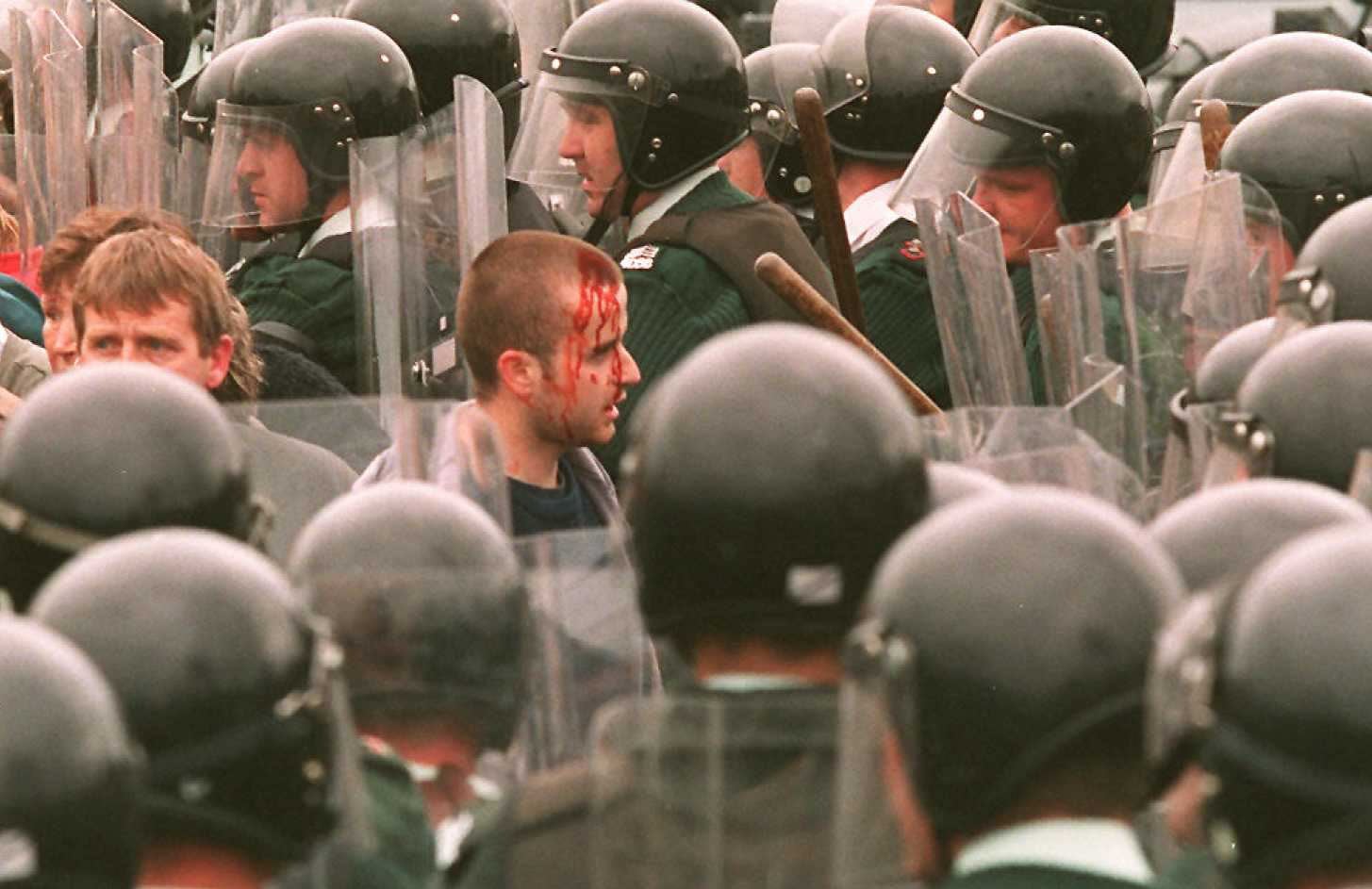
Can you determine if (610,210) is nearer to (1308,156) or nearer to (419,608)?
(1308,156)

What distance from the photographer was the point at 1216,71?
9188 millimetres

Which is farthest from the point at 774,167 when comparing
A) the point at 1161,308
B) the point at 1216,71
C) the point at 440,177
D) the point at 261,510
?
the point at 261,510

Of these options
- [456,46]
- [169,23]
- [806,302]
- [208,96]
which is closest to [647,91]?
[456,46]

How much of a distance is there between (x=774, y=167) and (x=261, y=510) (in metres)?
4.81

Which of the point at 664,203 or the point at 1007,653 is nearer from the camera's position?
the point at 1007,653

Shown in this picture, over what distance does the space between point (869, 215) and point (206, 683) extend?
5.07 m

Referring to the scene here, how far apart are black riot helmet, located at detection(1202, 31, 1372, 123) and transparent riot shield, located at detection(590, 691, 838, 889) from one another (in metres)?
4.91

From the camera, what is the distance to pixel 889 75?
9.43 m

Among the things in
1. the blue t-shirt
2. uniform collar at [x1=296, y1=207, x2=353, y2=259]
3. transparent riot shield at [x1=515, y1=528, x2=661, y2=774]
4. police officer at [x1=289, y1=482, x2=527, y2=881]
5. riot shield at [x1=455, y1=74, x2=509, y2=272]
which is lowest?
uniform collar at [x1=296, y1=207, x2=353, y2=259]

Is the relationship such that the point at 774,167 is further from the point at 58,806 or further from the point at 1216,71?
the point at 58,806

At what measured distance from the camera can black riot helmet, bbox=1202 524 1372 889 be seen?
3.68 meters

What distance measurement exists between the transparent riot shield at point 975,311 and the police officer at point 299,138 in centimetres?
148

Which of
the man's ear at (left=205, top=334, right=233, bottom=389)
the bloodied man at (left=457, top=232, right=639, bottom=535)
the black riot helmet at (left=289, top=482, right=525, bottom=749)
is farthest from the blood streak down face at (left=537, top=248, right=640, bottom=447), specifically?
the black riot helmet at (left=289, top=482, right=525, bottom=749)

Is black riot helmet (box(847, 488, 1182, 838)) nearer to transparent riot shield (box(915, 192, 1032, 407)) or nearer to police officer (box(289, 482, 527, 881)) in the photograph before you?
police officer (box(289, 482, 527, 881))
